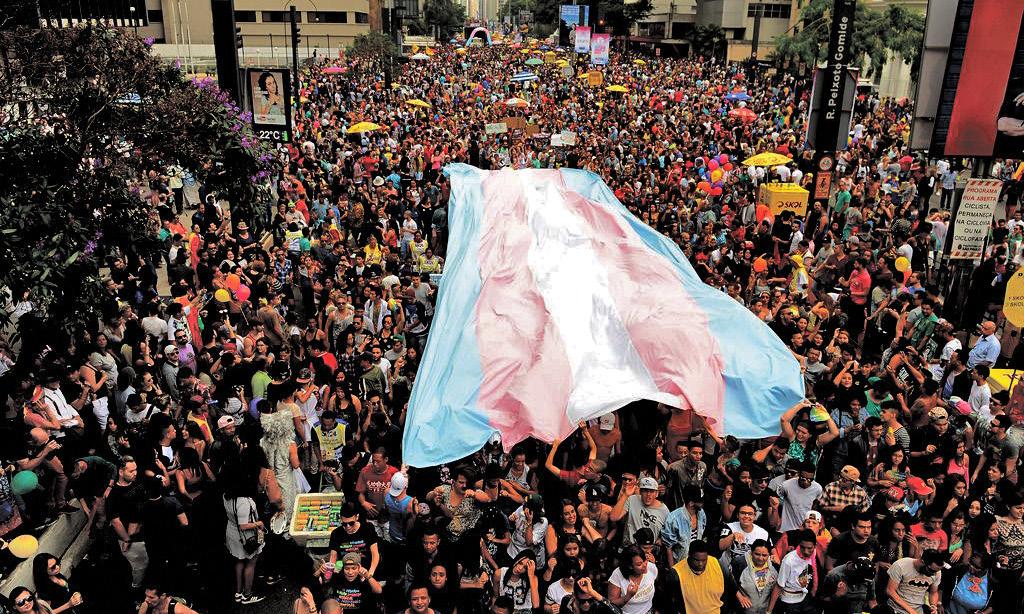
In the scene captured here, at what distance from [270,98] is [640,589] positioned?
12.1 m

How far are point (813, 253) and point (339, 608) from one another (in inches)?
441

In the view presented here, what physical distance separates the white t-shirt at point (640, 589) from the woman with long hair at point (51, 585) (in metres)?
3.80

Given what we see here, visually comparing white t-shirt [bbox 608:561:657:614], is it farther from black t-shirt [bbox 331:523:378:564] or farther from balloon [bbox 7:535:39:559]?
balloon [bbox 7:535:39:559]

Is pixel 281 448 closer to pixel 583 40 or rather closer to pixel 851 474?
pixel 851 474

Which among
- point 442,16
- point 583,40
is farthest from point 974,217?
point 442,16

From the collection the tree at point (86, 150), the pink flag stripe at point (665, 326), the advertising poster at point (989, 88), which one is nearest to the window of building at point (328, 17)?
the tree at point (86, 150)

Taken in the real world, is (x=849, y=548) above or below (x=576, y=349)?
below

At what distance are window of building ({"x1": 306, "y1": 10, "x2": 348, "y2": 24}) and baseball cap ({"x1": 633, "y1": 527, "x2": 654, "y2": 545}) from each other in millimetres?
77086

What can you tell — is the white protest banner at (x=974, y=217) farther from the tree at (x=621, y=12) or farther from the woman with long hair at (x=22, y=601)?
the tree at (x=621, y=12)

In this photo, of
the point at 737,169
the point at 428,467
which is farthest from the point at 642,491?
the point at 737,169

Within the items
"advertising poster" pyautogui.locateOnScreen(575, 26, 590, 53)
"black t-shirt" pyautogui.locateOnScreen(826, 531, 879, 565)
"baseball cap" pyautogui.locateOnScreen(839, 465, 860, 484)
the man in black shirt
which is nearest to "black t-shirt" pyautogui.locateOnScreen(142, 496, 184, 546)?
the man in black shirt

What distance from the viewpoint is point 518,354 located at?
28.8ft

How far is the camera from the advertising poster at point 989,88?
1209 cm

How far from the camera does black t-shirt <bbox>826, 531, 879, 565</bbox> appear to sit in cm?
652
